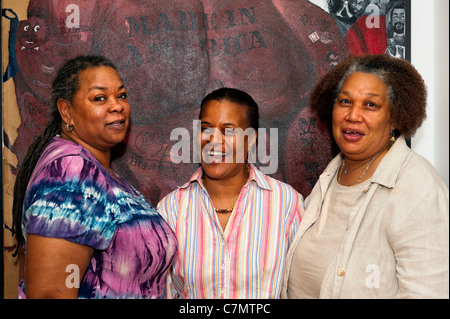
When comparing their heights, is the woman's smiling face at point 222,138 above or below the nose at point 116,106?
below

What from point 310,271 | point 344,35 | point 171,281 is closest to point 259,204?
point 310,271

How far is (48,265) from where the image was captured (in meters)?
1.42

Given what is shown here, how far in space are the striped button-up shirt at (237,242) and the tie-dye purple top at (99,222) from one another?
0.14 metres

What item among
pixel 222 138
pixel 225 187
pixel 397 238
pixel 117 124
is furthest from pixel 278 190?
pixel 117 124

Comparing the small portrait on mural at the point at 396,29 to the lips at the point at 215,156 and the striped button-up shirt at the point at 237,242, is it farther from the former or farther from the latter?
the lips at the point at 215,156

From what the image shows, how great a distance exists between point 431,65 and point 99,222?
1.91 m

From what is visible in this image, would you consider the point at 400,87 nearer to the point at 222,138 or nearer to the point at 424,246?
the point at 424,246

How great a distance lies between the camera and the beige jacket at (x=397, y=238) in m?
1.45

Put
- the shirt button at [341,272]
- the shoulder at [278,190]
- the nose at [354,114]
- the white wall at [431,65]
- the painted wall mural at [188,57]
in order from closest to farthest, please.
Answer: the shirt button at [341,272] < the nose at [354,114] < the shoulder at [278,190] < the white wall at [431,65] < the painted wall mural at [188,57]

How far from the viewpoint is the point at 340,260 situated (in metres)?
1.60

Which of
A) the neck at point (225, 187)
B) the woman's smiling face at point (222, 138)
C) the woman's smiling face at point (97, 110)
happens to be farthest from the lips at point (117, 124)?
the neck at point (225, 187)

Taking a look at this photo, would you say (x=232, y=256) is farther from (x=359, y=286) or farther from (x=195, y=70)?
(x=195, y=70)

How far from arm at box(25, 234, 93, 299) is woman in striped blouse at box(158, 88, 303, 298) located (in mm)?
566

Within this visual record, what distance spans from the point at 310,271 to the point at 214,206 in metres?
0.55
